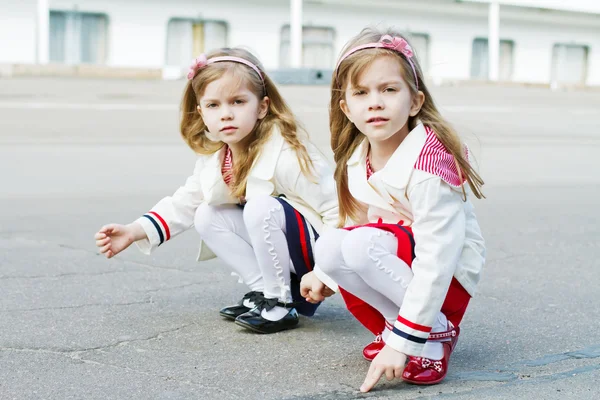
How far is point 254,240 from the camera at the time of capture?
320cm

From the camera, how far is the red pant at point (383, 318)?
2.66m

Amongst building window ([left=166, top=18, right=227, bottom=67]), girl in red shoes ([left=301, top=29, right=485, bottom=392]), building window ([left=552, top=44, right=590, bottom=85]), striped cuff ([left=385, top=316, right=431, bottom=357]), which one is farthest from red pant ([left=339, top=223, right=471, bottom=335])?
building window ([left=552, top=44, right=590, bottom=85])

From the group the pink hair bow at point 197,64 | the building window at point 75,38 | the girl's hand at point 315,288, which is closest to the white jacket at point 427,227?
the girl's hand at point 315,288

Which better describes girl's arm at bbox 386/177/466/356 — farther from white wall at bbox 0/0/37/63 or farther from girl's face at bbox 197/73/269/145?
white wall at bbox 0/0/37/63

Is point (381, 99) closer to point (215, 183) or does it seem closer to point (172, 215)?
point (215, 183)

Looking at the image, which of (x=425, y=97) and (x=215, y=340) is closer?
(x=425, y=97)

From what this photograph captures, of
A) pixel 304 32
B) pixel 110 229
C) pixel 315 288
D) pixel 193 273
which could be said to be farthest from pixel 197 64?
pixel 304 32

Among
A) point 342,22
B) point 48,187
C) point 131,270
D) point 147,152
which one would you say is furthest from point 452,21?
point 131,270

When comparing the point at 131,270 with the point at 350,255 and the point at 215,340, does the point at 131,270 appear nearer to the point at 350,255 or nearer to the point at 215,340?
the point at 215,340

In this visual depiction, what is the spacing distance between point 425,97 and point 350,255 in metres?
0.53

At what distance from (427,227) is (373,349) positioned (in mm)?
530

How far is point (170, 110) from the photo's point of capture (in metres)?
13.4

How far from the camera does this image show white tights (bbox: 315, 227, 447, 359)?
2.62 meters

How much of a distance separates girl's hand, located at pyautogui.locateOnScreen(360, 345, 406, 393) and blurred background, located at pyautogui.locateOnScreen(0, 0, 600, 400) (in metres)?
0.08
